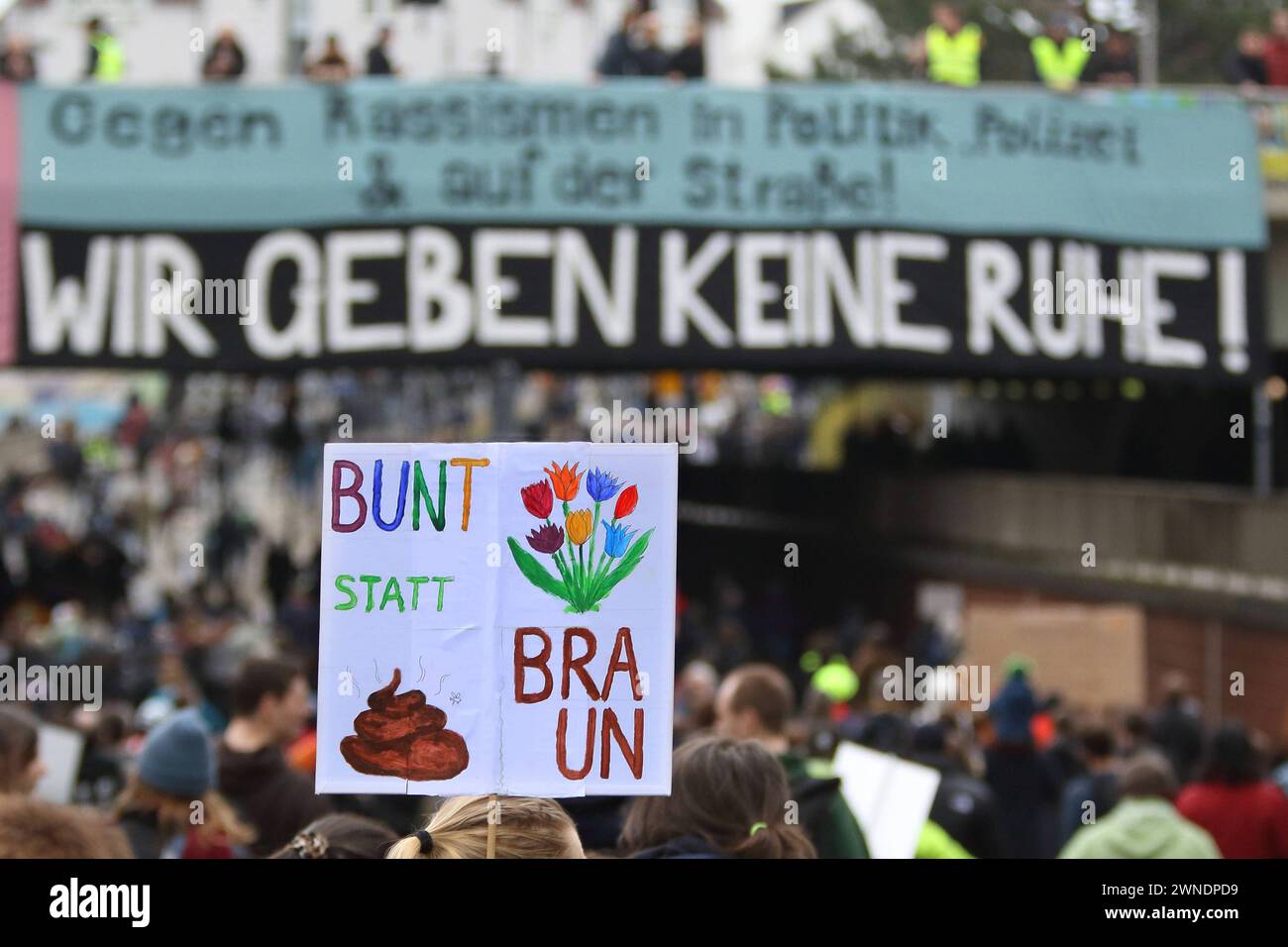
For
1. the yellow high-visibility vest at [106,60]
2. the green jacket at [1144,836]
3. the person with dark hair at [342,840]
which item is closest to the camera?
the person with dark hair at [342,840]

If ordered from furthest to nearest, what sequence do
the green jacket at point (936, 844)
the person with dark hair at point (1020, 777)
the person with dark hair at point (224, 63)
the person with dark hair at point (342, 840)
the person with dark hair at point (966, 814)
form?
the person with dark hair at point (224, 63)
the person with dark hair at point (1020, 777)
the person with dark hair at point (966, 814)
the green jacket at point (936, 844)
the person with dark hair at point (342, 840)

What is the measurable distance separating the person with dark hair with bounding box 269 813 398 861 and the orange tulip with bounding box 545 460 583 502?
2.76 ft

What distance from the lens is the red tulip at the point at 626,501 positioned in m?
3.64

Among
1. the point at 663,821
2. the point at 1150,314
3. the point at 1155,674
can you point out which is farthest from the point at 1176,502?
the point at 663,821

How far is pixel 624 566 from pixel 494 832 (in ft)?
1.70

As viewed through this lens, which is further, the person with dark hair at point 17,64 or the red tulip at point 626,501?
the person with dark hair at point 17,64

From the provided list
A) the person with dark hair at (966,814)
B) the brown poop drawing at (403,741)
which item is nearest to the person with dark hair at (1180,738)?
the person with dark hair at (966,814)

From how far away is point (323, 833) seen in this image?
13.6 ft

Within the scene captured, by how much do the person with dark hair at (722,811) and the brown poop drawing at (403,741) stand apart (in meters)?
0.71

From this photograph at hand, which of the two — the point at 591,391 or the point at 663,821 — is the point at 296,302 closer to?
the point at 663,821

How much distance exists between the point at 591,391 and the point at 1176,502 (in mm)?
37310

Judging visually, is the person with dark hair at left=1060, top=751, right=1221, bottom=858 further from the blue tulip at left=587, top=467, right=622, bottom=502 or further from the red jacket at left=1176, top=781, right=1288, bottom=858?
the blue tulip at left=587, top=467, right=622, bottom=502

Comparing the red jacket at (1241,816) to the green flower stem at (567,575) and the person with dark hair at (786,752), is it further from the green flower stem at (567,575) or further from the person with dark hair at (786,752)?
the green flower stem at (567,575)

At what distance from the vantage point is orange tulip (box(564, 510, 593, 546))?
3613 mm
